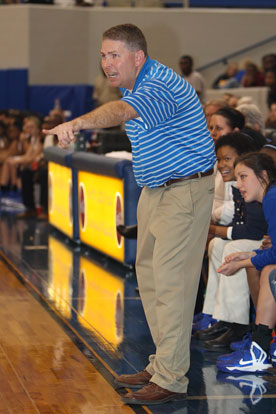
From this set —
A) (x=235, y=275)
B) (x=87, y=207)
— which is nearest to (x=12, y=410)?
(x=235, y=275)

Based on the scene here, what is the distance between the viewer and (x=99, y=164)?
7.62m

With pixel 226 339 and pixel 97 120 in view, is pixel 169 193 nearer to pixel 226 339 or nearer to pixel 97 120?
pixel 97 120

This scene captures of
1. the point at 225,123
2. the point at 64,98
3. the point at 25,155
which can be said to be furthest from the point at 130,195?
the point at 64,98

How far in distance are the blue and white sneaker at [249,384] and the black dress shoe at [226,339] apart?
0.48 metres

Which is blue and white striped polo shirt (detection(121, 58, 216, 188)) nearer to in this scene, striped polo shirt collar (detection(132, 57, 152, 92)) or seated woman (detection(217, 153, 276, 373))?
striped polo shirt collar (detection(132, 57, 152, 92))

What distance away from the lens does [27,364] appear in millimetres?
4516

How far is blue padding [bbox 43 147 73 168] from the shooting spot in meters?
8.82

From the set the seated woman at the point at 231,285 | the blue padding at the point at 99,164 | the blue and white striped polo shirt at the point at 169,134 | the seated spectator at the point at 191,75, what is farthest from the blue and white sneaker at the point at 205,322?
the seated spectator at the point at 191,75

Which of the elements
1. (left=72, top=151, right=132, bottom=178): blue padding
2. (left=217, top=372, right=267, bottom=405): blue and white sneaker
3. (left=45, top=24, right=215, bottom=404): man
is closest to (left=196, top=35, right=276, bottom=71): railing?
(left=72, top=151, right=132, bottom=178): blue padding

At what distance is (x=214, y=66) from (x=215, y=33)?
669 mm

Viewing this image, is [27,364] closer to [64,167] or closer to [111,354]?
[111,354]

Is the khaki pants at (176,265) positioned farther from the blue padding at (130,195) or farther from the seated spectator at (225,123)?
the blue padding at (130,195)

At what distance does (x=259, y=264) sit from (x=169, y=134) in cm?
104

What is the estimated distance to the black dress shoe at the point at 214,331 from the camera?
5.09 metres
